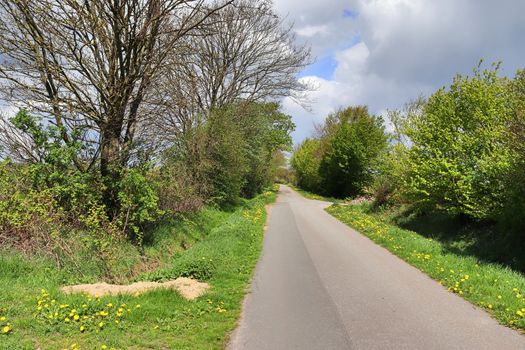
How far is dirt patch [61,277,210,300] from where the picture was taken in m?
6.86

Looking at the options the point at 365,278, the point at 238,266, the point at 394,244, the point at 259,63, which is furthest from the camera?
the point at 259,63

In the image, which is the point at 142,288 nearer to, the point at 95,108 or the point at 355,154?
the point at 95,108

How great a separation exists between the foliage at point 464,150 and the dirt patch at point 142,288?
1047 centimetres

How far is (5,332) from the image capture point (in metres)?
4.86

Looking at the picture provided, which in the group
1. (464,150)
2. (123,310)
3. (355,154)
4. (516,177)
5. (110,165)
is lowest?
(123,310)

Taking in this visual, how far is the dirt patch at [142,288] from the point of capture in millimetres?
6859

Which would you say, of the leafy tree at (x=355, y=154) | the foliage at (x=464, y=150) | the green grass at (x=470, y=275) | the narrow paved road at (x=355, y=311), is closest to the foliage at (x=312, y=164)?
the leafy tree at (x=355, y=154)

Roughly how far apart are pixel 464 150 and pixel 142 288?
538 inches

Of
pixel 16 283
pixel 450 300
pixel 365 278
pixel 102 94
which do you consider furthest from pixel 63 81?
pixel 450 300

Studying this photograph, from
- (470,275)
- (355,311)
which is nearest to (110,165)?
(355,311)

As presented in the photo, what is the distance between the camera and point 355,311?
661cm

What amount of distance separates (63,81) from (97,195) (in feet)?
10.7

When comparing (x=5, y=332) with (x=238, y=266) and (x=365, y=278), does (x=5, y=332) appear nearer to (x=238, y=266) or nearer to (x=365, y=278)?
(x=238, y=266)

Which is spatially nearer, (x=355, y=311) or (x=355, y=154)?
(x=355, y=311)
